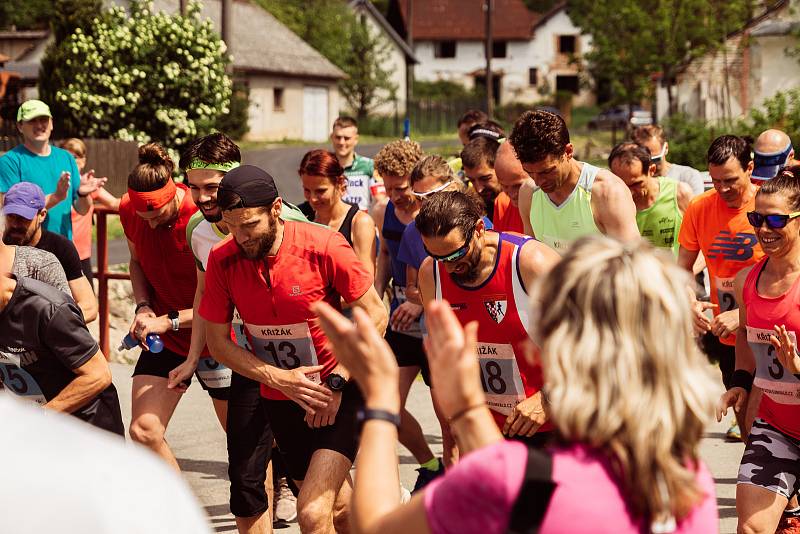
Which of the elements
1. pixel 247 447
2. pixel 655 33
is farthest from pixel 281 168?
pixel 247 447

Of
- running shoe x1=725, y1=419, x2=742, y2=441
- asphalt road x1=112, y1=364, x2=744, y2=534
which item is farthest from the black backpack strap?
running shoe x1=725, y1=419, x2=742, y2=441

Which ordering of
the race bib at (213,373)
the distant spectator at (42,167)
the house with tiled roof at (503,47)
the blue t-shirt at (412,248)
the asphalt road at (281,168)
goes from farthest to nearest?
the house with tiled roof at (503,47) → the asphalt road at (281,168) → the distant spectator at (42,167) → the blue t-shirt at (412,248) → the race bib at (213,373)

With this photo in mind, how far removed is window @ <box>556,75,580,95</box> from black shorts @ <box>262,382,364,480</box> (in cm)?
8296

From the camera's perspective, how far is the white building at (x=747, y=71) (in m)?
35.8

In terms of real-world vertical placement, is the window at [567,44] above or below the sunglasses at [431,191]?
above

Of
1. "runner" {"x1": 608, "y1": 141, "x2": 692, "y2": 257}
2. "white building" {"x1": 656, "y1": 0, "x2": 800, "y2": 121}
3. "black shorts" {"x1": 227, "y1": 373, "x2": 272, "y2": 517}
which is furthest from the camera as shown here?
"white building" {"x1": 656, "y1": 0, "x2": 800, "y2": 121}

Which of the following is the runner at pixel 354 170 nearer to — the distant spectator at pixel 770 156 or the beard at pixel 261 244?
the distant spectator at pixel 770 156

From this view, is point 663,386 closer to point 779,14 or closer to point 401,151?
point 401,151

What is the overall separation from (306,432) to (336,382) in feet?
0.98

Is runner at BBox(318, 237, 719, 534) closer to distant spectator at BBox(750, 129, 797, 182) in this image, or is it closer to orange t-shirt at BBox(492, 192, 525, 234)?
orange t-shirt at BBox(492, 192, 525, 234)

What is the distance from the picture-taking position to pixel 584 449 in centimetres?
255

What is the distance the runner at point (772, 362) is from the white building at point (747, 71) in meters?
28.6

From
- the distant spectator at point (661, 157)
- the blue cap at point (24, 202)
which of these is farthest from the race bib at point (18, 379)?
the distant spectator at point (661, 157)

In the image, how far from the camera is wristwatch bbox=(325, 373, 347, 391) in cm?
551
